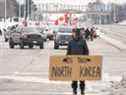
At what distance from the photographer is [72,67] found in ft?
58.6

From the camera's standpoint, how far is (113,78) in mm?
25047

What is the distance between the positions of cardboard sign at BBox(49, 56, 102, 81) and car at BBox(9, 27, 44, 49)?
34604 millimetres

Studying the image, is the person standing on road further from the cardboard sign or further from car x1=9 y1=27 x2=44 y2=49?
car x1=9 y1=27 x2=44 y2=49

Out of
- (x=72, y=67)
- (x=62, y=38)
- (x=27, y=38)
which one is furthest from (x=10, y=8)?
(x=72, y=67)

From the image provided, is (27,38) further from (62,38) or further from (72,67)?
(72,67)

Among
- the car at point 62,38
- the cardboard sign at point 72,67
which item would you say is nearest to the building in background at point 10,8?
the car at point 62,38

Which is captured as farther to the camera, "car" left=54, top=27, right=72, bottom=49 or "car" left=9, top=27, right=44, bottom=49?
"car" left=54, top=27, right=72, bottom=49

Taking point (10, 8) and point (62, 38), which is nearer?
point (62, 38)

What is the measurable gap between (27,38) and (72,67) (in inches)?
1372

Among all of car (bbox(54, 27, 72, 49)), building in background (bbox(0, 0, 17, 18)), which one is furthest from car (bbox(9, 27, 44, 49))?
building in background (bbox(0, 0, 17, 18))

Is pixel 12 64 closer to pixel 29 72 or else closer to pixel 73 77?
pixel 29 72

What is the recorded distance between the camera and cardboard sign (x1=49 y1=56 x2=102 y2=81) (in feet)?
58.2

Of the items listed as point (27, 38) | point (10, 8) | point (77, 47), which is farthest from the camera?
point (10, 8)

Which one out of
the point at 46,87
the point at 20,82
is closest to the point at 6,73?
the point at 20,82
